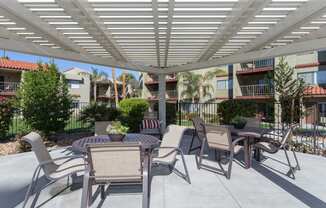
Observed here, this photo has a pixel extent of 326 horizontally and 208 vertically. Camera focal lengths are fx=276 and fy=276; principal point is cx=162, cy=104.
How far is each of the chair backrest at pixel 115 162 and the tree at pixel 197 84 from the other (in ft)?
97.3

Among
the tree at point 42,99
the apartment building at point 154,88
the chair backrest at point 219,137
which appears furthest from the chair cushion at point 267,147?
the apartment building at point 154,88

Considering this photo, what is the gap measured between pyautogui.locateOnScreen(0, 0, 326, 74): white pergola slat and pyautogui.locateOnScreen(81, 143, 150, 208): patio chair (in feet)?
7.42

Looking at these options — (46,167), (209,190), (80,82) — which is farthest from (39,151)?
(80,82)

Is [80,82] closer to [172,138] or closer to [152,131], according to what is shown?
[152,131]

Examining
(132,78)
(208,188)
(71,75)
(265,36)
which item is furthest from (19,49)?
(132,78)

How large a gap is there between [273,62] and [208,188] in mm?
26837

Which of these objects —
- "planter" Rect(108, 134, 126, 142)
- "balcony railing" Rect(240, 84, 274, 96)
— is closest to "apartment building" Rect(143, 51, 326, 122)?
"balcony railing" Rect(240, 84, 274, 96)

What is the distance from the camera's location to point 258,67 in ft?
100

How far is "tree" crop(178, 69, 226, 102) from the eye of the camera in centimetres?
3284

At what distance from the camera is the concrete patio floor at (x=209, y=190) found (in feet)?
13.1

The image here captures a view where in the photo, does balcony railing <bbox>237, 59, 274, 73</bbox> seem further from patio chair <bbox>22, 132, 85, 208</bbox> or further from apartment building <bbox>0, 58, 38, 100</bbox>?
patio chair <bbox>22, 132, 85, 208</bbox>

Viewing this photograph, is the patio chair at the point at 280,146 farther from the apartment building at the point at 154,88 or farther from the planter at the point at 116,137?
the apartment building at the point at 154,88

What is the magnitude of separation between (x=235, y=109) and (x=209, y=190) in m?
7.68

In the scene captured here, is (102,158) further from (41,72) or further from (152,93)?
(152,93)
